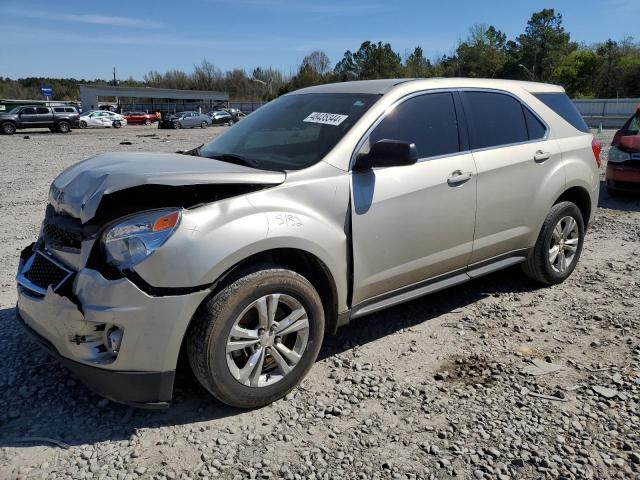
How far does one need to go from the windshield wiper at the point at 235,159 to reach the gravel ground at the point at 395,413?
140 centimetres

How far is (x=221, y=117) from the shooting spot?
50562mm

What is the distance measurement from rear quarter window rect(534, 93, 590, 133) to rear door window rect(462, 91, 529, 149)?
448 millimetres

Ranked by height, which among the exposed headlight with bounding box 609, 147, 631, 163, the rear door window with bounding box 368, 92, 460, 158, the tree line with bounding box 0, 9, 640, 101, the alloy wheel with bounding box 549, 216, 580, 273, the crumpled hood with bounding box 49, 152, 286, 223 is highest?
the tree line with bounding box 0, 9, 640, 101

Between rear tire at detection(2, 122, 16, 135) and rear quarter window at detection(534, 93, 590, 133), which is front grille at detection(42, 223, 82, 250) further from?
rear tire at detection(2, 122, 16, 135)

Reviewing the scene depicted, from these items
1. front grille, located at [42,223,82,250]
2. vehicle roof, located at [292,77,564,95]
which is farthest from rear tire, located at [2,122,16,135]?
front grille, located at [42,223,82,250]

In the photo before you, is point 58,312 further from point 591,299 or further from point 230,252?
point 591,299

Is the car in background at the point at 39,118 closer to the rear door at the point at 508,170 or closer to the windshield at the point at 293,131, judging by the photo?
the windshield at the point at 293,131

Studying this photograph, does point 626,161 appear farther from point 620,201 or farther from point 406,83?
point 406,83

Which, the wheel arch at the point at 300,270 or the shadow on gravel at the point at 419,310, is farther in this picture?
the shadow on gravel at the point at 419,310

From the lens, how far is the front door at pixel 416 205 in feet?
10.8

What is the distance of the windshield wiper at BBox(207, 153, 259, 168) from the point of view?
342 centimetres

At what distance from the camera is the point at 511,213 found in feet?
13.8

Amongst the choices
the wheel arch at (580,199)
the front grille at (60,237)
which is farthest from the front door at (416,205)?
the front grille at (60,237)

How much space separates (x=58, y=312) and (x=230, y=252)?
918mm
